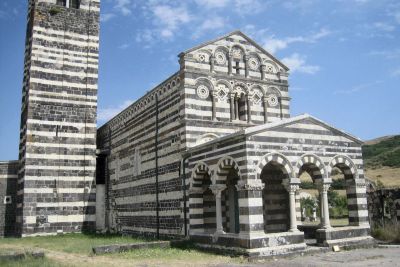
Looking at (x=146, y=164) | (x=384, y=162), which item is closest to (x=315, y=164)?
(x=146, y=164)

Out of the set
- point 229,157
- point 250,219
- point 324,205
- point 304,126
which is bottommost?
point 250,219

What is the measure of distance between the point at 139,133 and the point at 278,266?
13720mm

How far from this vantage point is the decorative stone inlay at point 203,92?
18641mm

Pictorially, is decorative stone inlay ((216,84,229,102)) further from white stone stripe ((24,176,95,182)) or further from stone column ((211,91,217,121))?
white stone stripe ((24,176,95,182))

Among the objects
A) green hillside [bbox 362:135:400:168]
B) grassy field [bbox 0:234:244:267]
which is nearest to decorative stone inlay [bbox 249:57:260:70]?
grassy field [bbox 0:234:244:267]

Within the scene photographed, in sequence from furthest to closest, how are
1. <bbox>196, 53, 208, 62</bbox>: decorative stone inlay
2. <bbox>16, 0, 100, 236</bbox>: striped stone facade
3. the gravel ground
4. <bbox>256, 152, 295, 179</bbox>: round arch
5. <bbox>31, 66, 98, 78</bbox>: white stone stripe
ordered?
<bbox>31, 66, 98, 78</bbox>: white stone stripe, <bbox>16, 0, 100, 236</bbox>: striped stone facade, <bbox>196, 53, 208, 62</bbox>: decorative stone inlay, <bbox>256, 152, 295, 179</bbox>: round arch, the gravel ground

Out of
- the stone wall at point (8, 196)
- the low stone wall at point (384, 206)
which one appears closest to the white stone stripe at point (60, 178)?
the stone wall at point (8, 196)

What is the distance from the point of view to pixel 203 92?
18.7 metres

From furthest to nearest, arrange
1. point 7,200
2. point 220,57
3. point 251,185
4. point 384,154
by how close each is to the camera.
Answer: point 384,154 < point 7,200 < point 220,57 < point 251,185

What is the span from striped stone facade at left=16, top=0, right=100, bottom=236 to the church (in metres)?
0.06

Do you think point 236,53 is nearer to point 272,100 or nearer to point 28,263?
point 272,100

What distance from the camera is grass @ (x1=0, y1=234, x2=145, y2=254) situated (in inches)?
676

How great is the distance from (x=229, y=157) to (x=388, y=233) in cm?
816

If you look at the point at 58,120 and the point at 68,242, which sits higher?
the point at 58,120
